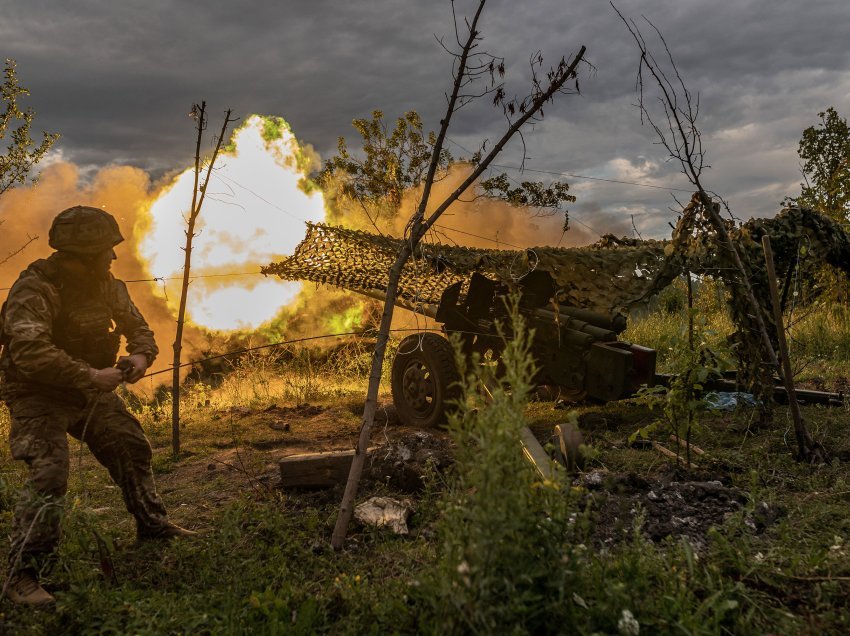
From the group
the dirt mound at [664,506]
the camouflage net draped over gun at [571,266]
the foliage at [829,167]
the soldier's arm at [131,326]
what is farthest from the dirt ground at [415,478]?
the foliage at [829,167]

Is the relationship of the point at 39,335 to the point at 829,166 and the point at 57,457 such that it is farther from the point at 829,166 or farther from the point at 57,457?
the point at 829,166

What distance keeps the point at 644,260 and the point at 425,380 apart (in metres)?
2.74

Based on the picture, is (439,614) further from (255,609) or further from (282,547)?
(282,547)

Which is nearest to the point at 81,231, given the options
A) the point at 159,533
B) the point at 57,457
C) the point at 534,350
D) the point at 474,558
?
the point at 57,457

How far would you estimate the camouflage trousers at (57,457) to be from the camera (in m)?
3.53

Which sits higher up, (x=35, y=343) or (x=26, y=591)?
(x=35, y=343)

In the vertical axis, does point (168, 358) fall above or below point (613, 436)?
below

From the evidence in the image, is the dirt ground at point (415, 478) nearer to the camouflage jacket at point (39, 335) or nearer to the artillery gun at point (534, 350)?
the artillery gun at point (534, 350)

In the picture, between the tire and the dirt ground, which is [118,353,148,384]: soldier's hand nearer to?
the dirt ground

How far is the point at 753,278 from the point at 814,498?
2621 millimetres

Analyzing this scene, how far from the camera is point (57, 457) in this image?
12.3 ft

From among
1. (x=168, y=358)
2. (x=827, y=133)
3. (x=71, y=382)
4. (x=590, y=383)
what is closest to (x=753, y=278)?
(x=590, y=383)

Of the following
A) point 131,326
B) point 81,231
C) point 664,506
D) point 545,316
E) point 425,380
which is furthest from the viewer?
point 425,380

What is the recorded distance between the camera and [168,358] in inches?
1275
